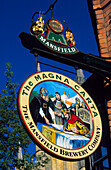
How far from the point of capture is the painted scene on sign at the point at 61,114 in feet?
23.4

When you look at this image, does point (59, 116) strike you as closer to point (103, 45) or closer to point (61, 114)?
point (61, 114)

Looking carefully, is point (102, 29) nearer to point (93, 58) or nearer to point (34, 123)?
point (93, 58)

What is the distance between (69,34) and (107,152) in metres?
3.73

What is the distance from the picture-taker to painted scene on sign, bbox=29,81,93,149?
713cm

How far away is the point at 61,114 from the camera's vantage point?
7691 mm

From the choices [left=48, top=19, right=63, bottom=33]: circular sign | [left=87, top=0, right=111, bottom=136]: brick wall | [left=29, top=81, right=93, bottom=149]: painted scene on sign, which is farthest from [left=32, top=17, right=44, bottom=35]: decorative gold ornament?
[left=87, top=0, right=111, bottom=136]: brick wall

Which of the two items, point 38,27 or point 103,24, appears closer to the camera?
point 38,27

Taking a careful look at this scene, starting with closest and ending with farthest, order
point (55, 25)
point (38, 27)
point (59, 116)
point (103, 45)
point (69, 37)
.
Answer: point (59, 116) < point (38, 27) < point (55, 25) < point (69, 37) < point (103, 45)

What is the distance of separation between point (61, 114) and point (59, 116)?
11 centimetres

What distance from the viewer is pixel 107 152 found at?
9352mm

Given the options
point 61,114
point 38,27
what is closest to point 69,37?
point 38,27

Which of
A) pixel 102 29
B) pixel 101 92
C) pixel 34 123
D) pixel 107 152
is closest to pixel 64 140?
pixel 34 123

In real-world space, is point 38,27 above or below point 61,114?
above

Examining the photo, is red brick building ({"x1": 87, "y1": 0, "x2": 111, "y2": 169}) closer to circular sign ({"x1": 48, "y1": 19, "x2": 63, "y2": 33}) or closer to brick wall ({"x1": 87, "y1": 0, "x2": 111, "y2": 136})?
brick wall ({"x1": 87, "y1": 0, "x2": 111, "y2": 136})
